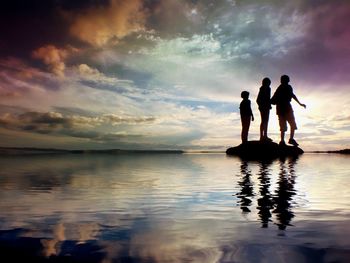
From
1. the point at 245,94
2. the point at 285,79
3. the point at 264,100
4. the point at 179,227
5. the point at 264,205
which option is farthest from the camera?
the point at 245,94

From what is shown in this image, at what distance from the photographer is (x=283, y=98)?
1020 inches

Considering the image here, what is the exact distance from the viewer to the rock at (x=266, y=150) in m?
27.5

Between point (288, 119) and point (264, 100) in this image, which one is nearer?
point (288, 119)

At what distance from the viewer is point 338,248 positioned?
3.35 m

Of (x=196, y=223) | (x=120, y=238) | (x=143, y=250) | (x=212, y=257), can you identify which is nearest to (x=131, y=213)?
(x=196, y=223)

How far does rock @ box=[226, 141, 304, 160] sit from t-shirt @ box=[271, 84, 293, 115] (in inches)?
120

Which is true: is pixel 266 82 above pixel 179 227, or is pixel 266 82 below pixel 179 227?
above

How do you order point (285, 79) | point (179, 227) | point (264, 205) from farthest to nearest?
point (285, 79), point (264, 205), point (179, 227)

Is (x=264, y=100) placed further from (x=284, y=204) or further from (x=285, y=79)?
(x=284, y=204)

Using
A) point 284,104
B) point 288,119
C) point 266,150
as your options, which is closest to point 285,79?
point 284,104

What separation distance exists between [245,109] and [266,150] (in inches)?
179

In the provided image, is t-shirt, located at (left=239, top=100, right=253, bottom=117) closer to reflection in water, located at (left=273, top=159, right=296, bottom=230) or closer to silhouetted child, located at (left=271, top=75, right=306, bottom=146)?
silhouetted child, located at (left=271, top=75, right=306, bottom=146)

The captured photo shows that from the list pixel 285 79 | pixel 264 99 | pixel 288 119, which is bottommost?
pixel 288 119

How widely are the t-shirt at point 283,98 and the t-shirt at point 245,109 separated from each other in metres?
4.34
